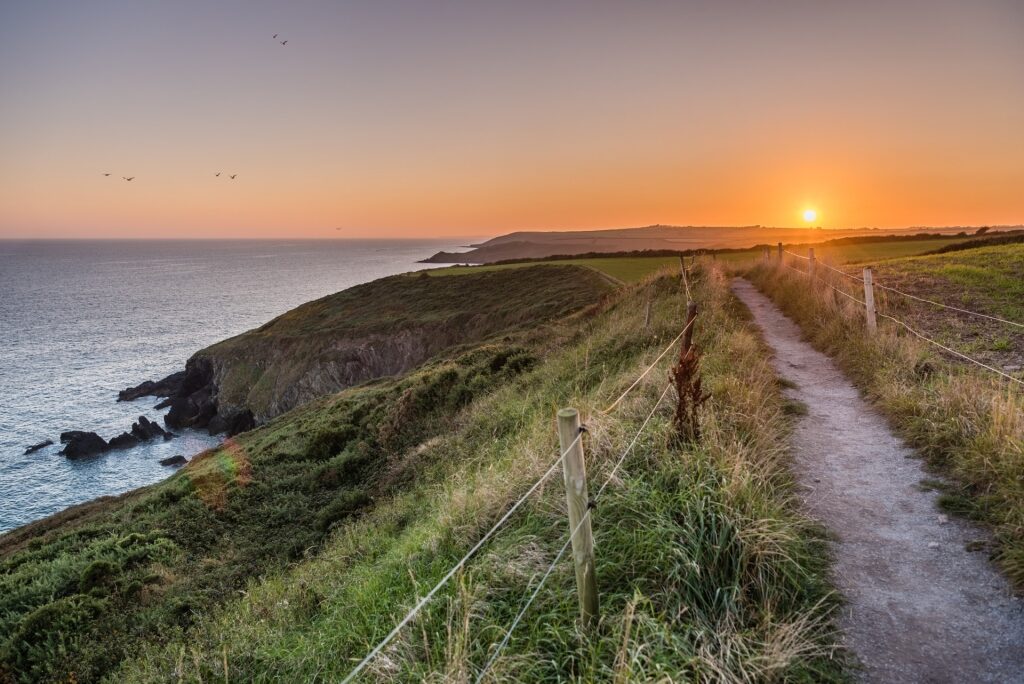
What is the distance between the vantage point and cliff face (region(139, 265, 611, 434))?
46531 mm

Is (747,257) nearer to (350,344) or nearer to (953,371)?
(350,344)

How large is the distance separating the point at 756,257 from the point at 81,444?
52607mm

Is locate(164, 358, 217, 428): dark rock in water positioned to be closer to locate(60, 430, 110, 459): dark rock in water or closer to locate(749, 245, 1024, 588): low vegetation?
locate(60, 430, 110, 459): dark rock in water

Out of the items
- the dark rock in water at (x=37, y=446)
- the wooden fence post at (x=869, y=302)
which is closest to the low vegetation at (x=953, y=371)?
the wooden fence post at (x=869, y=302)

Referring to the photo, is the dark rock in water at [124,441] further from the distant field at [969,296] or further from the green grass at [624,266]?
the distant field at [969,296]

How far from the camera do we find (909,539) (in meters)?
5.42

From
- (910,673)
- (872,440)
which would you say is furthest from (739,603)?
(872,440)

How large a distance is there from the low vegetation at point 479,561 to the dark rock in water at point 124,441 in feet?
78.3

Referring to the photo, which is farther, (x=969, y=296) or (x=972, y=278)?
(x=972, y=278)

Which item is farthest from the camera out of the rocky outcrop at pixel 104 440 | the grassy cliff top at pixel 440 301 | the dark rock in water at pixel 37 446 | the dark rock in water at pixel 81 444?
the grassy cliff top at pixel 440 301

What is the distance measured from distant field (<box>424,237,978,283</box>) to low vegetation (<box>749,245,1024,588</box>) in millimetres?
7729

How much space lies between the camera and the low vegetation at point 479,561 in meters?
Answer: 4.07

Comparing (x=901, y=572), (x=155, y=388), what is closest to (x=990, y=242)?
(x=901, y=572)

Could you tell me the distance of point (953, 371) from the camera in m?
9.77
